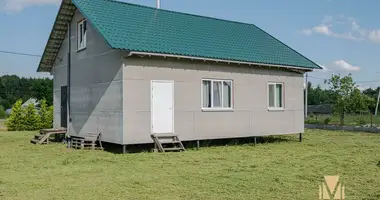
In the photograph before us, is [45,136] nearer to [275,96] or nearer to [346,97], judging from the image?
[275,96]

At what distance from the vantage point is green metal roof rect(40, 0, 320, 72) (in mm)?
12820

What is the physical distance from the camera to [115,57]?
12656 millimetres

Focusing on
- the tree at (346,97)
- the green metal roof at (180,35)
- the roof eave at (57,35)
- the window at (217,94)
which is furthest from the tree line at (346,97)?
the roof eave at (57,35)

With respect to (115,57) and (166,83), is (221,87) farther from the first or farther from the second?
(115,57)

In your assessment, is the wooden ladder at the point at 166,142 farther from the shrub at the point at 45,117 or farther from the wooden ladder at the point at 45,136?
the shrub at the point at 45,117

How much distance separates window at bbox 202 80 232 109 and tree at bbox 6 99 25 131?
48.2 ft

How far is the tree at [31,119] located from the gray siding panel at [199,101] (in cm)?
1414

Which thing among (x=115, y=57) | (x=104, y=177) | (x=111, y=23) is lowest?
(x=104, y=177)

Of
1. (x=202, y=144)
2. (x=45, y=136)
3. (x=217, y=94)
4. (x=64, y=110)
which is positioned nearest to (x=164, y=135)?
(x=202, y=144)

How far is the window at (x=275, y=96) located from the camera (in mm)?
16172

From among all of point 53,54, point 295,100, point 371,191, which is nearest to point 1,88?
point 53,54

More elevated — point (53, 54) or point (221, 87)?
point (53, 54)

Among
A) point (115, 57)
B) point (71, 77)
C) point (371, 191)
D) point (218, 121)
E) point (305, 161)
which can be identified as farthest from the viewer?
point (71, 77)

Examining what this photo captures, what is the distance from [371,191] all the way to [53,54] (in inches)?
593
